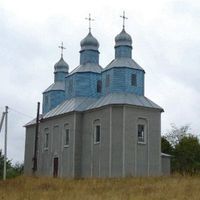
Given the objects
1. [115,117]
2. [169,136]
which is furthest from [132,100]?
[169,136]

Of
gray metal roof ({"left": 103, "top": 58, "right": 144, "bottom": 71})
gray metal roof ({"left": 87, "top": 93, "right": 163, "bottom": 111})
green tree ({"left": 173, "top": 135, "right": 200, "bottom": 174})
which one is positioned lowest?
green tree ({"left": 173, "top": 135, "right": 200, "bottom": 174})

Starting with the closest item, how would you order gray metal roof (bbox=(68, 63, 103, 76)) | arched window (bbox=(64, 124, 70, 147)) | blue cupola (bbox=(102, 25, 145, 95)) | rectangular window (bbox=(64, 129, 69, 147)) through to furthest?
blue cupola (bbox=(102, 25, 145, 95)) → arched window (bbox=(64, 124, 70, 147)) → rectangular window (bbox=(64, 129, 69, 147)) → gray metal roof (bbox=(68, 63, 103, 76))

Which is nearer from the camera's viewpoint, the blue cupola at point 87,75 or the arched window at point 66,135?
the arched window at point 66,135

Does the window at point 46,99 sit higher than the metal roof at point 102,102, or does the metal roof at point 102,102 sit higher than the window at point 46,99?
the window at point 46,99

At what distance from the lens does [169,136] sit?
6450 cm

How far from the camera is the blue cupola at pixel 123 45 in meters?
41.4

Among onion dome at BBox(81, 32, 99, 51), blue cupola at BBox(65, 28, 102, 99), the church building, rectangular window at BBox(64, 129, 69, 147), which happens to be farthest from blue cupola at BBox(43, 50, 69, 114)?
rectangular window at BBox(64, 129, 69, 147)

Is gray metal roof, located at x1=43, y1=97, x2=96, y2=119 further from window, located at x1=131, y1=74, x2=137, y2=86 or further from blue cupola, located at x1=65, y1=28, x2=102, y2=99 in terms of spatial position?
window, located at x1=131, y1=74, x2=137, y2=86

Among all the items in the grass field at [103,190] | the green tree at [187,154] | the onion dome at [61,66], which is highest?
the onion dome at [61,66]

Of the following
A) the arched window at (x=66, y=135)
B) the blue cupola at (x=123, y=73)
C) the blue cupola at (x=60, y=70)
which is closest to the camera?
the blue cupola at (x=123, y=73)

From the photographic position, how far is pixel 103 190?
21.9 meters

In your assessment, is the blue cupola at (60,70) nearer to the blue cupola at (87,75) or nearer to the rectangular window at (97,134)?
the blue cupola at (87,75)

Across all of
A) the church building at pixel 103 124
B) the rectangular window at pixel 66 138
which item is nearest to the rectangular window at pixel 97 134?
the church building at pixel 103 124

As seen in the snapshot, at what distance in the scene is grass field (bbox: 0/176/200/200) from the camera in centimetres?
1923
